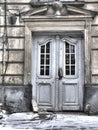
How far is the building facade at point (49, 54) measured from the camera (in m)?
10.6

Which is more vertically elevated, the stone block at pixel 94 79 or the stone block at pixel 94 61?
the stone block at pixel 94 61

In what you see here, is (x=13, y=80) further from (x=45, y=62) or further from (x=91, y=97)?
(x=91, y=97)

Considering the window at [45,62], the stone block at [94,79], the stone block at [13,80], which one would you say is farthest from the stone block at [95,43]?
the stone block at [13,80]

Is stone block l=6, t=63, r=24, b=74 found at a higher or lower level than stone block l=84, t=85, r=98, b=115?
higher

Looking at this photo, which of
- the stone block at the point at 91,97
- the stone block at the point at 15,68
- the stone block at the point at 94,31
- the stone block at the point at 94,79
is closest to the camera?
the stone block at the point at 91,97

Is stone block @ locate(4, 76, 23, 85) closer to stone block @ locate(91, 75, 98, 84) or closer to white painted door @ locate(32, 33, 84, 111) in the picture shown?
white painted door @ locate(32, 33, 84, 111)

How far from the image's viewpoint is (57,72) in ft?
35.9

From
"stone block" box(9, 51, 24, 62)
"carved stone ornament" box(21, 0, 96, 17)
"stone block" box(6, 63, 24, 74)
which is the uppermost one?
"carved stone ornament" box(21, 0, 96, 17)

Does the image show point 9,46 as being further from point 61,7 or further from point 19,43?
point 61,7

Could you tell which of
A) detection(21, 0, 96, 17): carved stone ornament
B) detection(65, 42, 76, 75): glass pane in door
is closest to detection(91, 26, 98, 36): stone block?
detection(21, 0, 96, 17): carved stone ornament

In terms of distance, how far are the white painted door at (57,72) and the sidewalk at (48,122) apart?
3.16ft

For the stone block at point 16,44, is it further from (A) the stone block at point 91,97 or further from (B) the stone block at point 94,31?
(A) the stone block at point 91,97

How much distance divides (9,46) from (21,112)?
2.06 metres

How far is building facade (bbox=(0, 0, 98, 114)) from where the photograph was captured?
10625 millimetres
